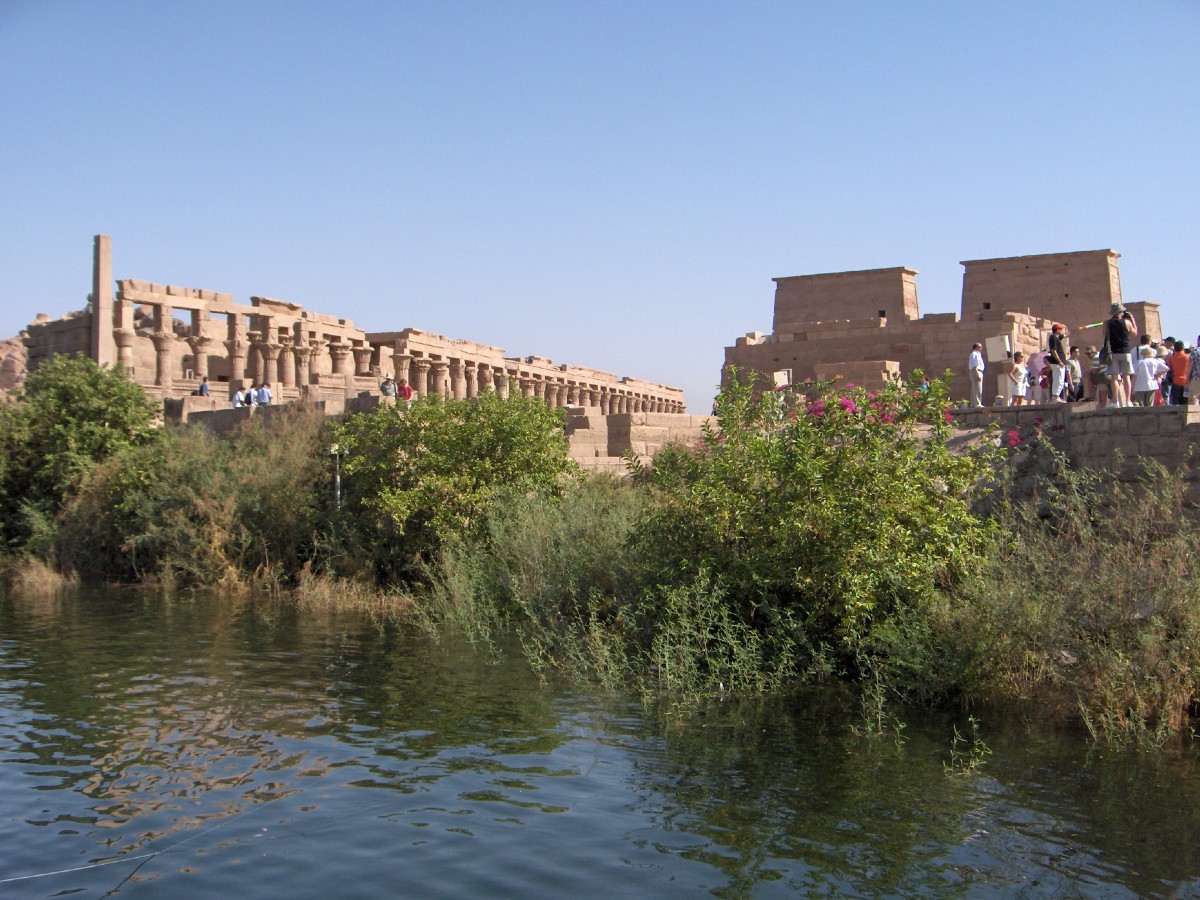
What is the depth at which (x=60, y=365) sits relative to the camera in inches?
834

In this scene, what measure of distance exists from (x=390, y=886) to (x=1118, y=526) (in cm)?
678

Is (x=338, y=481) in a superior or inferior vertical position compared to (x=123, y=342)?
inferior

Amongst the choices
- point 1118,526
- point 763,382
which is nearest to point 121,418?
point 763,382

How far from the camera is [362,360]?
36.8 metres

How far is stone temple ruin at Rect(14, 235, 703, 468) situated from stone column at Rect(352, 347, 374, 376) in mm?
31

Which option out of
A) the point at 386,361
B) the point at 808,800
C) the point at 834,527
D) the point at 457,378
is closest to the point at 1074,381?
the point at 834,527

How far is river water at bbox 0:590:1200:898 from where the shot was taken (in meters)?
5.86

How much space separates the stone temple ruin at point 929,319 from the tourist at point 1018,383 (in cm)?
72

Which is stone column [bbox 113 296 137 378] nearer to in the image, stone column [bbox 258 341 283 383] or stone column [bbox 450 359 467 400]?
stone column [bbox 258 341 283 383]

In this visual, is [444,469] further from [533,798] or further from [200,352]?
[200,352]

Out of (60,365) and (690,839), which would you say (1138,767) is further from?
(60,365)

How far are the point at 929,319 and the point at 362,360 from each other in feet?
66.9

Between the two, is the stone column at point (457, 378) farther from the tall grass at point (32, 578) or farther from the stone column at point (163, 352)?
the tall grass at point (32, 578)

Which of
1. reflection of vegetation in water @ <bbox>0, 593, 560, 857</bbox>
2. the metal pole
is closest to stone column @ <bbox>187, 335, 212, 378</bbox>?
the metal pole
